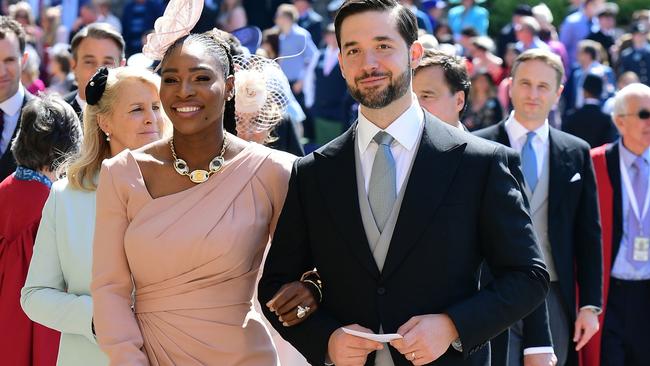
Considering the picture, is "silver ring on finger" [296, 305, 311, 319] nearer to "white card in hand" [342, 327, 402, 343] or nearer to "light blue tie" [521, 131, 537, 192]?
"white card in hand" [342, 327, 402, 343]

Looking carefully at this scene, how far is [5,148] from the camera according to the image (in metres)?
7.56

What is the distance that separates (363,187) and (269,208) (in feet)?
1.41

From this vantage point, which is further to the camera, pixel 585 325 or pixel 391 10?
pixel 585 325

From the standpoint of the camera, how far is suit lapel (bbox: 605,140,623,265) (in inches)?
297

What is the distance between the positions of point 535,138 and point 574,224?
0.57m

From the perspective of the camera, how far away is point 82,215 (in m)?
4.93

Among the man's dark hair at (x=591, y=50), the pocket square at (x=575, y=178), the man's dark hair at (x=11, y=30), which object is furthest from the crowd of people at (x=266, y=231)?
the man's dark hair at (x=591, y=50)

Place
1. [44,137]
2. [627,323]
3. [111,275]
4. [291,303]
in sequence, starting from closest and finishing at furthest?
[291,303] < [111,275] < [44,137] < [627,323]

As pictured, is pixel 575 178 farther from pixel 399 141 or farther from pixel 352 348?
pixel 352 348

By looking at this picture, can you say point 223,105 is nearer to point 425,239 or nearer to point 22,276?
point 425,239

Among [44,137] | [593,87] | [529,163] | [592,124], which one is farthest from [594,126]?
[44,137]

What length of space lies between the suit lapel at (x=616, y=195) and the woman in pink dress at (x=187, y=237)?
12.5 ft

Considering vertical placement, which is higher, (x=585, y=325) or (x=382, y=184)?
(x=382, y=184)

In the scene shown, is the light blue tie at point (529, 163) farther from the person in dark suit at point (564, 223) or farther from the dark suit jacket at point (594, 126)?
the dark suit jacket at point (594, 126)
